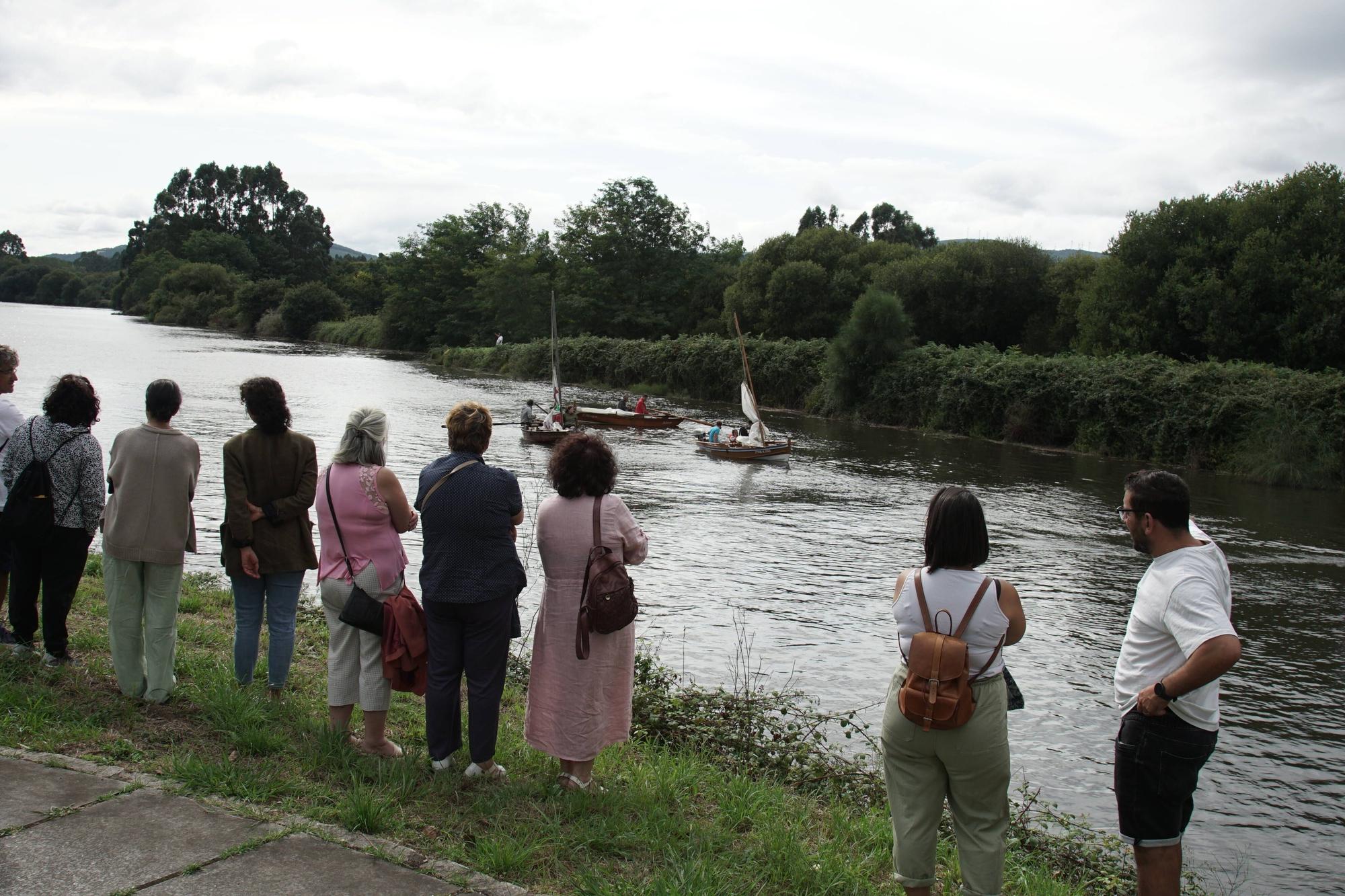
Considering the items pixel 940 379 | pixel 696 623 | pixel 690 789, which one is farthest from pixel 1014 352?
pixel 690 789

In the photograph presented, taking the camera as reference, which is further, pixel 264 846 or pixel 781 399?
pixel 781 399

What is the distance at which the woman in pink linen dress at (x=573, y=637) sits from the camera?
→ 4895 millimetres

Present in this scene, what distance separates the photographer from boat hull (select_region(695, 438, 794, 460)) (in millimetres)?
29141

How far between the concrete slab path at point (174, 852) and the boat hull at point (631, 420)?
32266 mm

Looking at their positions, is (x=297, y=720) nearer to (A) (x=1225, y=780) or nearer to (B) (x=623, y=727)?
(B) (x=623, y=727)

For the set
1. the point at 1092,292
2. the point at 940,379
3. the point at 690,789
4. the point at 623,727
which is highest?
the point at 1092,292

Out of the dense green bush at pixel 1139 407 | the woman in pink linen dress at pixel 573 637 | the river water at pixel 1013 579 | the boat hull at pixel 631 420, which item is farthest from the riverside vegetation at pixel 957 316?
the woman in pink linen dress at pixel 573 637

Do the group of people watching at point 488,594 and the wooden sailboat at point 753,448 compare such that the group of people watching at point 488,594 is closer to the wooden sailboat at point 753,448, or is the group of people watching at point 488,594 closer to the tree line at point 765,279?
the wooden sailboat at point 753,448

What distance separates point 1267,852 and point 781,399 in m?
40.8

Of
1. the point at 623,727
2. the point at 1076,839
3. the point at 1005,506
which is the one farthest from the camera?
the point at 1005,506

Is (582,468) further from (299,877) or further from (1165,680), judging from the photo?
(1165,680)

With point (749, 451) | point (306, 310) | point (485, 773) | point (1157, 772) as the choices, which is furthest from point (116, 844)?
point (306, 310)

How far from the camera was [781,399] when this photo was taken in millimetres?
47656

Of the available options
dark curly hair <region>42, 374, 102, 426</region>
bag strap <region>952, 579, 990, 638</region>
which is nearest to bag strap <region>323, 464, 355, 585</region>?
dark curly hair <region>42, 374, 102, 426</region>
